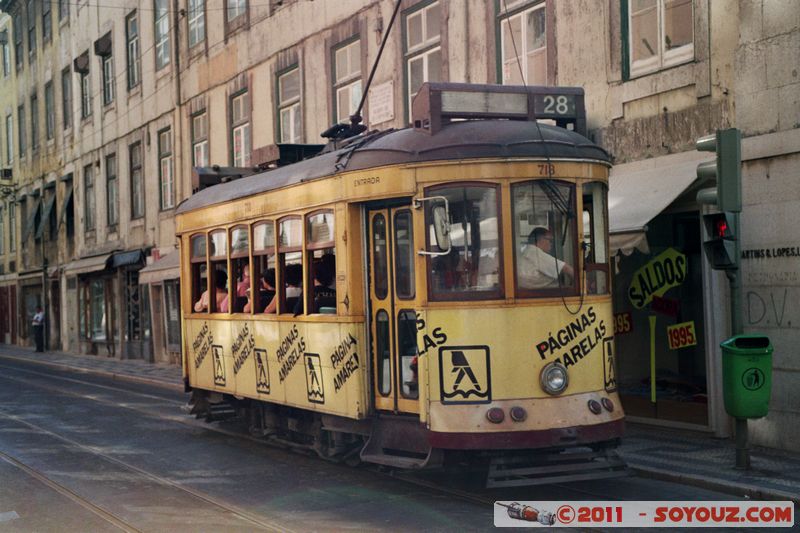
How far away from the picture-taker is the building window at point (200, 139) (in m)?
26.4

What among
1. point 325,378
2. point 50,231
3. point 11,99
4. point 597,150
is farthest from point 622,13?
point 11,99

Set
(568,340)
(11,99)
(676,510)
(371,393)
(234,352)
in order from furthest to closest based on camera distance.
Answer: (11,99) < (234,352) < (371,393) < (568,340) < (676,510)

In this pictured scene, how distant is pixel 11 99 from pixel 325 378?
41.5m

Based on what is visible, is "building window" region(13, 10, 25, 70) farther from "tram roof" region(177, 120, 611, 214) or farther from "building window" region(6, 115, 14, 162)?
"tram roof" region(177, 120, 611, 214)

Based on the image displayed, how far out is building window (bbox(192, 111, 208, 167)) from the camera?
26.4m

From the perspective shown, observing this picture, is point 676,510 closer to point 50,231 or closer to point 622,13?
point 622,13

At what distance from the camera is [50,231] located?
3984cm

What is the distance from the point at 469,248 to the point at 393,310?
964mm

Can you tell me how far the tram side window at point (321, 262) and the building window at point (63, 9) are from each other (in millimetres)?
31347

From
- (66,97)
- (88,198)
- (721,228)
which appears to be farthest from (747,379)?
(66,97)

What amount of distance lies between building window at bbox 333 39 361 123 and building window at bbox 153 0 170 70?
33.4ft

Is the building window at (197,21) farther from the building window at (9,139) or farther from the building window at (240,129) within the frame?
the building window at (9,139)

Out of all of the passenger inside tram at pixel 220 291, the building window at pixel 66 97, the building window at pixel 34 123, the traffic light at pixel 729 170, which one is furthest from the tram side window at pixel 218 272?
the building window at pixel 34 123

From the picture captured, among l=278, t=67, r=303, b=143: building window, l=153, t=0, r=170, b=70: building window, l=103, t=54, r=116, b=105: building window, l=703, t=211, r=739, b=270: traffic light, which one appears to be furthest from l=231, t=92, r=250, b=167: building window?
l=703, t=211, r=739, b=270: traffic light
